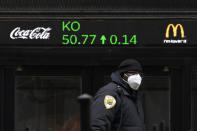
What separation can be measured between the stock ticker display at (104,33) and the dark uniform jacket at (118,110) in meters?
3.41

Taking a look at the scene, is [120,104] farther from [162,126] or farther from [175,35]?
[175,35]

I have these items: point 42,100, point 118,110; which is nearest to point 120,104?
point 118,110

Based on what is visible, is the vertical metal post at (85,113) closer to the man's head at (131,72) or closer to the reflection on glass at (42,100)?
the man's head at (131,72)

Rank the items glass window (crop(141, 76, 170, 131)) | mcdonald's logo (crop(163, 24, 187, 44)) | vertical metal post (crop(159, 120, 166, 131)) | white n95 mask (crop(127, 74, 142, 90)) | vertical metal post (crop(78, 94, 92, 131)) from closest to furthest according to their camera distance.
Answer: vertical metal post (crop(78, 94, 92, 131)), white n95 mask (crop(127, 74, 142, 90)), vertical metal post (crop(159, 120, 166, 131)), mcdonald's logo (crop(163, 24, 187, 44)), glass window (crop(141, 76, 170, 131))

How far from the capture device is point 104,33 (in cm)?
733

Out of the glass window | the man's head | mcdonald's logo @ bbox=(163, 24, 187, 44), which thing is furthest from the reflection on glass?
the man's head

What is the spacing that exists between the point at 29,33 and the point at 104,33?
4.89 feet

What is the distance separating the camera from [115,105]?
3.71 meters

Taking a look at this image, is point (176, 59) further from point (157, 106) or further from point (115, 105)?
point (115, 105)

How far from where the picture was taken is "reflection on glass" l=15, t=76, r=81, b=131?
747cm

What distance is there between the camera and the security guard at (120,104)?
11.8ft

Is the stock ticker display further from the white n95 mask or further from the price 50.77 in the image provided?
the white n95 mask
